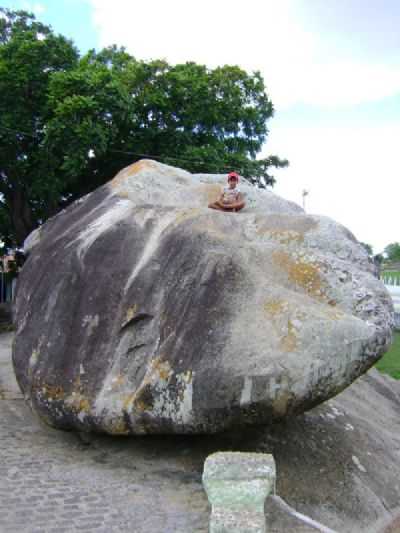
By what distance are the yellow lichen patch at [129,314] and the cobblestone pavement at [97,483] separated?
132 centimetres

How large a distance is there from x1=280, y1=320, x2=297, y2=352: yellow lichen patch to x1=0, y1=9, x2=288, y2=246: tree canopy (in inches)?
399

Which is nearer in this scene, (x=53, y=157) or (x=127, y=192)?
(x=127, y=192)

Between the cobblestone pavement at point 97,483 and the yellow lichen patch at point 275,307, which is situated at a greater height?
the yellow lichen patch at point 275,307

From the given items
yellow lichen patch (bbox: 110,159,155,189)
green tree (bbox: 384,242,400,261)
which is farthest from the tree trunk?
green tree (bbox: 384,242,400,261)

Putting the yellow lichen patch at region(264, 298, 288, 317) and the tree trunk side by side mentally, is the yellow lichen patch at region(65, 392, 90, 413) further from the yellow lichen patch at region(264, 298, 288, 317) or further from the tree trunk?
the tree trunk

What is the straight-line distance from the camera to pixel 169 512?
509 cm

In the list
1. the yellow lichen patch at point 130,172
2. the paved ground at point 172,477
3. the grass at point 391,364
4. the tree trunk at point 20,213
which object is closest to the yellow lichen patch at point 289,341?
the paved ground at point 172,477

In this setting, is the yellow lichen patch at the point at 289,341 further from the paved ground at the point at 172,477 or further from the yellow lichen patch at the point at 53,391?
the yellow lichen patch at the point at 53,391

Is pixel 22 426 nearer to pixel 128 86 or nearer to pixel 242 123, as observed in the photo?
pixel 128 86

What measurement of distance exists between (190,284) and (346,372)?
1.71 m

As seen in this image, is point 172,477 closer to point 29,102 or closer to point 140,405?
point 140,405

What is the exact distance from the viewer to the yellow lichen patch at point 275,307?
568 cm

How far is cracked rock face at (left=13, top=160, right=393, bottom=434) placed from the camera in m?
5.46

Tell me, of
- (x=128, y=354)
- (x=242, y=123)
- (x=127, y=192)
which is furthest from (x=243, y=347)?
(x=242, y=123)
